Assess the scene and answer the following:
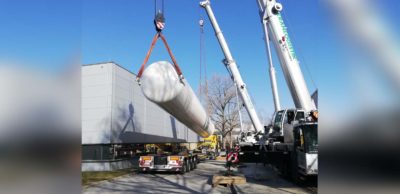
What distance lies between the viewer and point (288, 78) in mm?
13508

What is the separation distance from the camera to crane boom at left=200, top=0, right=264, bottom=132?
1914cm

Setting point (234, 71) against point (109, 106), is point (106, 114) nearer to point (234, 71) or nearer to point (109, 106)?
point (109, 106)

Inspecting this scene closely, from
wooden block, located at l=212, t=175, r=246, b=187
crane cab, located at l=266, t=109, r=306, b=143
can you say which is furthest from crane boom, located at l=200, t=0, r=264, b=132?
wooden block, located at l=212, t=175, r=246, b=187

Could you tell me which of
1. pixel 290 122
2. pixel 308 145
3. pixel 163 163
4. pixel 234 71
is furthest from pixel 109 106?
pixel 308 145

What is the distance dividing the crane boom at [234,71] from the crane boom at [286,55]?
5.04 metres

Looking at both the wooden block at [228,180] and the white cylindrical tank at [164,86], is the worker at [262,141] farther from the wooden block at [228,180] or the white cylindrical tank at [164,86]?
the white cylindrical tank at [164,86]

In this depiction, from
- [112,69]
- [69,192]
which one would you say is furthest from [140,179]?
[69,192]

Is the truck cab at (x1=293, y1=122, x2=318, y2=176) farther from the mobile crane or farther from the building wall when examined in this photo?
the building wall

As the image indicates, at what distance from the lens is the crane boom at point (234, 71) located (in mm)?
19141

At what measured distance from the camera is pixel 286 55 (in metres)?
13.6

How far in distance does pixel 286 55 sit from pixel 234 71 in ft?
20.1

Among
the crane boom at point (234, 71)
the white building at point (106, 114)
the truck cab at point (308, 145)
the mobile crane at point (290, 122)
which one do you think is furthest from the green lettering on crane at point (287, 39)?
the white building at point (106, 114)

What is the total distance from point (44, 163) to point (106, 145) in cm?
1701

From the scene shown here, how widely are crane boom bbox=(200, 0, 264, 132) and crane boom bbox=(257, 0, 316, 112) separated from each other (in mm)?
5042
